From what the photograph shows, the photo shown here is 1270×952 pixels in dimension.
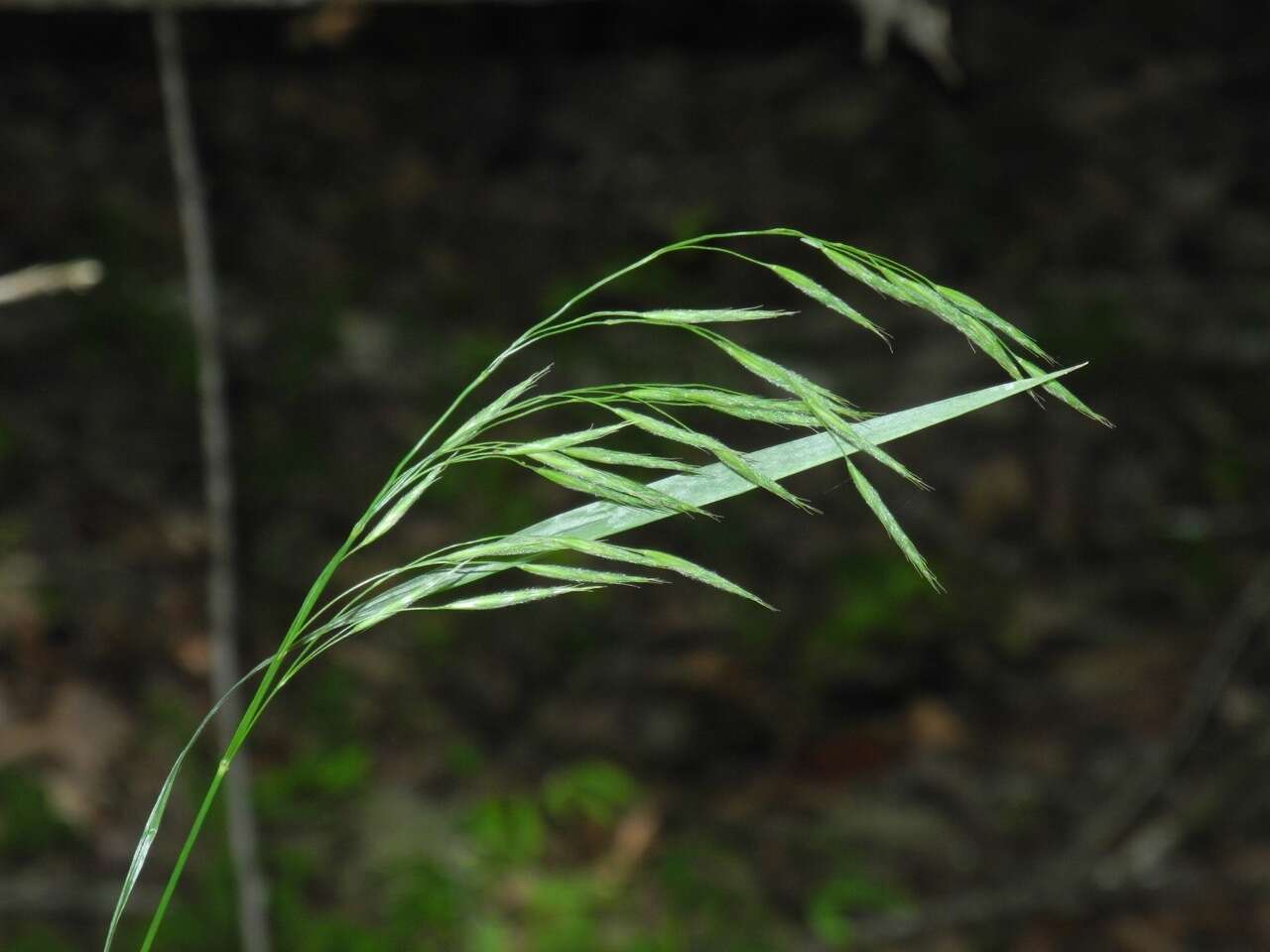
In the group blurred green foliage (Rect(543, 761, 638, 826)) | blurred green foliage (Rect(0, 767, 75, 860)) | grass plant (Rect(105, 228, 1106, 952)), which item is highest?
grass plant (Rect(105, 228, 1106, 952))

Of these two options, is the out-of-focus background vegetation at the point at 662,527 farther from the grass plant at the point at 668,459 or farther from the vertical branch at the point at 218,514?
the grass plant at the point at 668,459

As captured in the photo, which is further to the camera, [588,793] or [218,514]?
[588,793]

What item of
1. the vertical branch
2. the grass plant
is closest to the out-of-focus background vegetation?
the vertical branch

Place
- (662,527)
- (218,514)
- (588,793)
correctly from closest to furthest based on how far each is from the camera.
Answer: (218,514)
(588,793)
(662,527)

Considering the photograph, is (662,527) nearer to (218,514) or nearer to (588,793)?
(588,793)

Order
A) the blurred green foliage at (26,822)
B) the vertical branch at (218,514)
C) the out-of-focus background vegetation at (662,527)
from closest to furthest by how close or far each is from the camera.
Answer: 1. the vertical branch at (218,514)
2. the blurred green foliage at (26,822)
3. the out-of-focus background vegetation at (662,527)

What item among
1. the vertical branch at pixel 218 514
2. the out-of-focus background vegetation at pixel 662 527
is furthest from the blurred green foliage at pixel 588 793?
the vertical branch at pixel 218 514

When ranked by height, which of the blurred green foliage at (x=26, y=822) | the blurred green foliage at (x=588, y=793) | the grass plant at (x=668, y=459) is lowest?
the blurred green foliage at (x=588, y=793)

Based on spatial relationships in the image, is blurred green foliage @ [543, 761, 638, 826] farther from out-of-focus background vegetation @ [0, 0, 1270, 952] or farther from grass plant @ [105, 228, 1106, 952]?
grass plant @ [105, 228, 1106, 952]

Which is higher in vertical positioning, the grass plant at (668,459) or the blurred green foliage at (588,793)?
the grass plant at (668,459)

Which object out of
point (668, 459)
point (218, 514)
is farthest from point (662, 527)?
point (668, 459)
